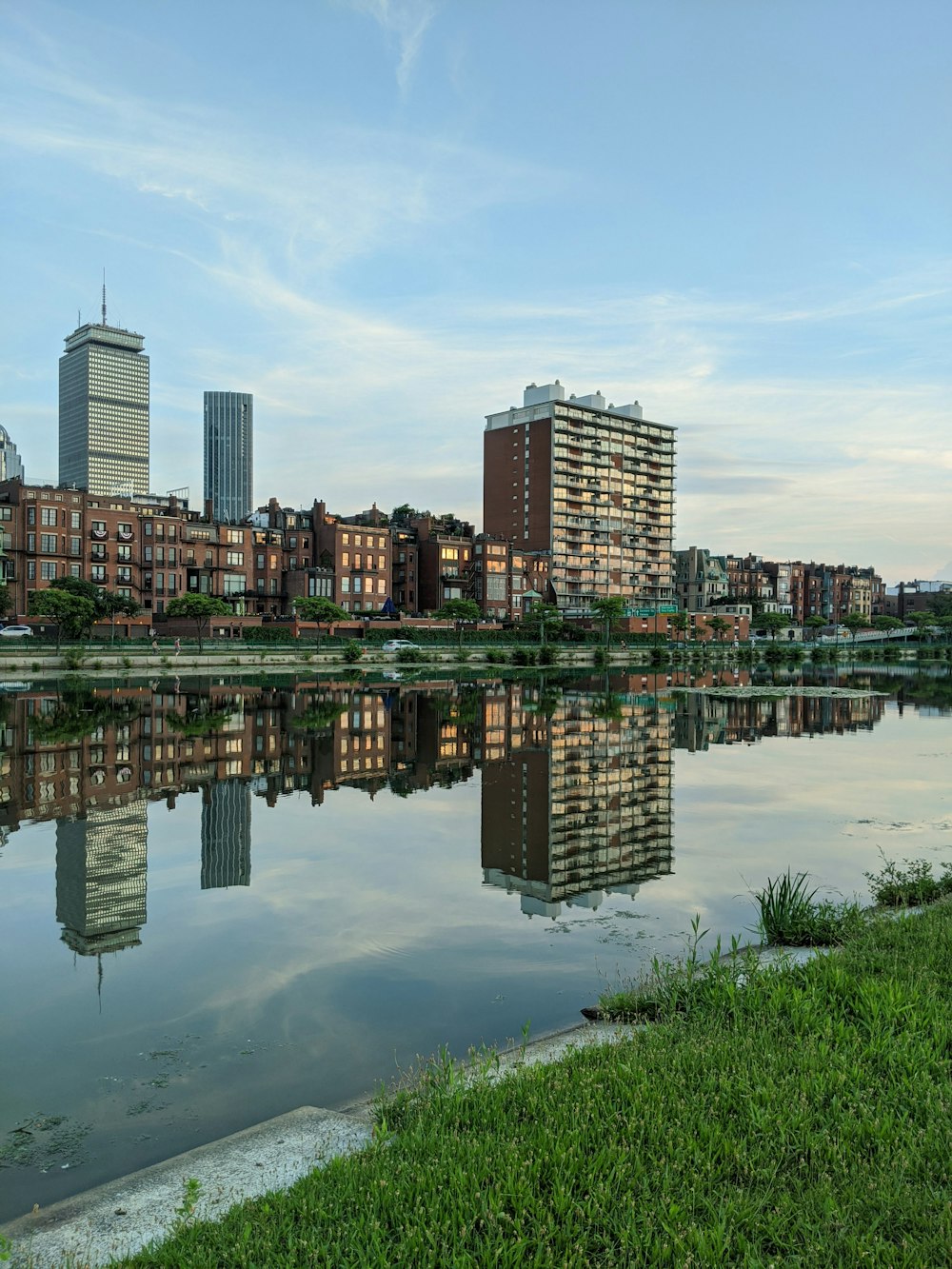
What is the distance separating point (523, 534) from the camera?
17000 centimetres

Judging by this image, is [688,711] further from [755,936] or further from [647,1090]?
[647,1090]

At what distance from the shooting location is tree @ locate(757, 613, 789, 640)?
178 m

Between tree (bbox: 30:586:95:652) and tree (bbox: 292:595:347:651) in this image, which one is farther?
tree (bbox: 292:595:347:651)

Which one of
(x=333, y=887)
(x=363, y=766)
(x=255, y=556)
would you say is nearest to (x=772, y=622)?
(x=255, y=556)

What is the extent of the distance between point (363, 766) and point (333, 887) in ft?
46.9

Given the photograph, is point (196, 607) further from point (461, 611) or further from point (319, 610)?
point (461, 611)

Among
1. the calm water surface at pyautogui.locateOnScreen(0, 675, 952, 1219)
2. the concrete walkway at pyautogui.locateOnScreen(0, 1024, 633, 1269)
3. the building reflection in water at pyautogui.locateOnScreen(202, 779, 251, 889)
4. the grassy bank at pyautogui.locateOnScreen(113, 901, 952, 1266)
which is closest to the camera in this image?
the grassy bank at pyautogui.locateOnScreen(113, 901, 952, 1266)

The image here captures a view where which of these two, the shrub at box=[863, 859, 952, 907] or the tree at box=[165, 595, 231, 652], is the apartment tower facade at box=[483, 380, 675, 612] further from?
the shrub at box=[863, 859, 952, 907]

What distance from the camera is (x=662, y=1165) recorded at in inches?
225

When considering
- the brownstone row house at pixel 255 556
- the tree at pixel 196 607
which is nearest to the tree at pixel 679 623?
the brownstone row house at pixel 255 556

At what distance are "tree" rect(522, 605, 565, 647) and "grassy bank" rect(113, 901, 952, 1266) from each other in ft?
375

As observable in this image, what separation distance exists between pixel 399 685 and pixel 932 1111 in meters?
63.0

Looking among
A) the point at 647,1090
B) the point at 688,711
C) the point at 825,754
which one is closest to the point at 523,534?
the point at 688,711

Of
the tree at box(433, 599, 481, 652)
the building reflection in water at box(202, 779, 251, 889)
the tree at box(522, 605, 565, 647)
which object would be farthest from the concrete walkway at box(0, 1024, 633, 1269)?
the tree at box(522, 605, 565, 647)
